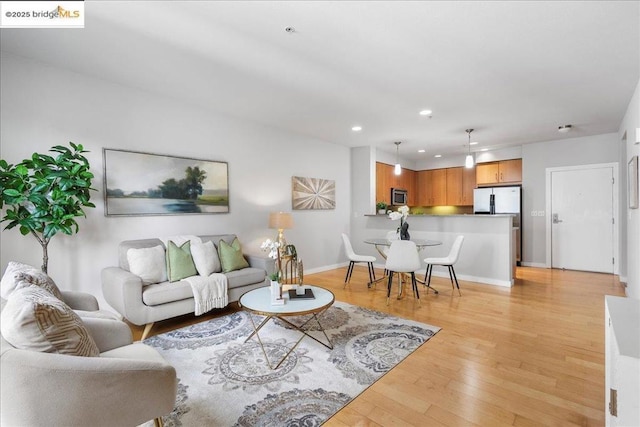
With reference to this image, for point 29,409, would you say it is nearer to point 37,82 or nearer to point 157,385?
point 157,385

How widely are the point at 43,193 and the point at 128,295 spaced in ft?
3.68

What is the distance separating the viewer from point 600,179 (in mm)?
5574

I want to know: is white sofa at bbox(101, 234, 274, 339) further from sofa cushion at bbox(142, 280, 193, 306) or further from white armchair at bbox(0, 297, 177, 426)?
white armchair at bbox(0, 297, 177, 426)

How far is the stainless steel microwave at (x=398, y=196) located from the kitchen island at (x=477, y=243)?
57.9 inches

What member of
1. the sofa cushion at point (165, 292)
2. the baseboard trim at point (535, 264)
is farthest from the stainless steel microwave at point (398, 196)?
the sofa cushion at point (165, 292)

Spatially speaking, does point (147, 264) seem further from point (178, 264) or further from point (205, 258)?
point (205, 258)

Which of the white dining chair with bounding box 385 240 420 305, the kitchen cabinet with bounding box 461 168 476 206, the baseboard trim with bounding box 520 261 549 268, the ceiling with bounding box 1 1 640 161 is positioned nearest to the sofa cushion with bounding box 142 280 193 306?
the ceiling with bounding box 1 1 640 161

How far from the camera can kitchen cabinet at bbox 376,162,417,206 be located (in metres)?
6.87

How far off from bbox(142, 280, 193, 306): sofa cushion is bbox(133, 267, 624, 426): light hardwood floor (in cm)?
39

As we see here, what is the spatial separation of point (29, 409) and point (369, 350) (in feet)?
7.04

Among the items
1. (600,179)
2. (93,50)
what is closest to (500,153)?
(600,179)

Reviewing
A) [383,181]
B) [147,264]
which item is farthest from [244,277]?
[383,181]

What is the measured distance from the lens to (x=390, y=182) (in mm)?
7238

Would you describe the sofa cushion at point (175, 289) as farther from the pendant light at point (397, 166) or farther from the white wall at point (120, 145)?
the pendant light at point (397, 166)
